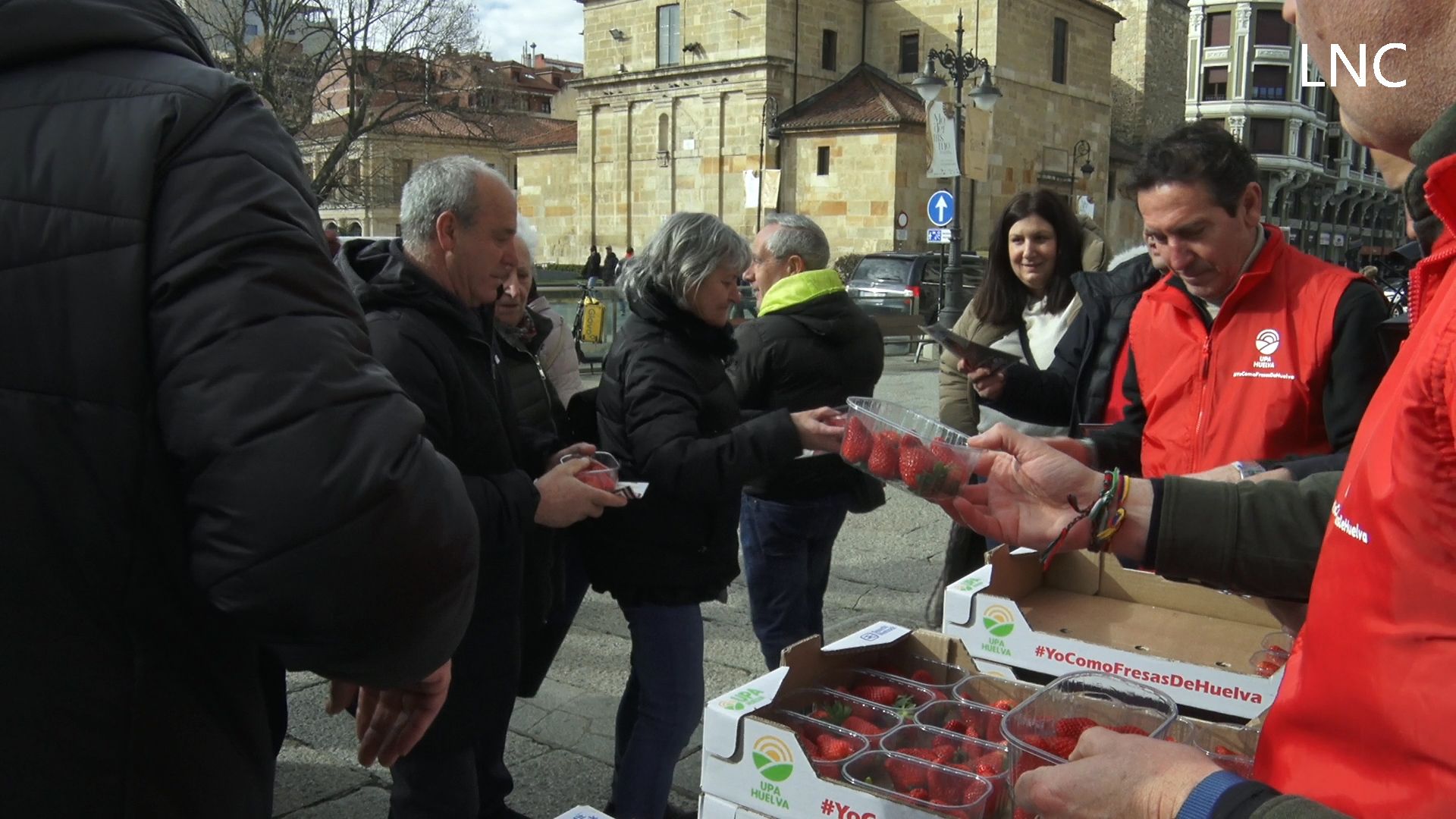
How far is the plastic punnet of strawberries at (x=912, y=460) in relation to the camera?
7.26 feet

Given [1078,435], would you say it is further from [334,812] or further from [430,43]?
[430,43]

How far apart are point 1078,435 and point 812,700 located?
1695mm

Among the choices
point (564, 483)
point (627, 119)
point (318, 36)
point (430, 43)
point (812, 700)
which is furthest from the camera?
point (627, 119)

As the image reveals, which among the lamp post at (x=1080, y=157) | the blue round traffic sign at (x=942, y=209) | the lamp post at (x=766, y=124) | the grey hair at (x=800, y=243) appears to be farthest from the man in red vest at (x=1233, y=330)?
the lamp post at (x=1080, y=157)

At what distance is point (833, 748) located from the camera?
232cm

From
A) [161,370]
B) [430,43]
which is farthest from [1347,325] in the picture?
[430,43]

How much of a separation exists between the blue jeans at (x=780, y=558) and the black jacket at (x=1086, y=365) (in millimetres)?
768

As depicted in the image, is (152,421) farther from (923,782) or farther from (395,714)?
(923,782)

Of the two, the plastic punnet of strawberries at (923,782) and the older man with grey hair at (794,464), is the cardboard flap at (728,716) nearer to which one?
the plastic punnet of strawberries at (923,782)

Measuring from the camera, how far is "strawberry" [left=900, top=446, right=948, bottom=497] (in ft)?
7.29

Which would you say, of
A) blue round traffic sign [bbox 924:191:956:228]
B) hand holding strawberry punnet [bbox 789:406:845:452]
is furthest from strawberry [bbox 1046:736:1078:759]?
blue round traffic sign [bbox 924:191:956:228]

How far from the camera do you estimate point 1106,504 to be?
1.97 metres

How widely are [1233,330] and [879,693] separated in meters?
1.38

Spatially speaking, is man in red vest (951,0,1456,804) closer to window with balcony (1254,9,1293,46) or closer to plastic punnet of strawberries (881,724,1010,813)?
plastic punnet of strawberries (881,724,1010,813)
